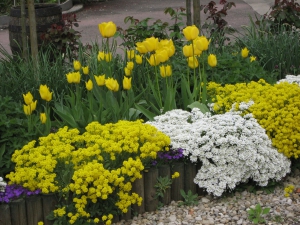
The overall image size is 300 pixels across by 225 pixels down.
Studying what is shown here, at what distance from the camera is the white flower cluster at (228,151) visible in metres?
4.05

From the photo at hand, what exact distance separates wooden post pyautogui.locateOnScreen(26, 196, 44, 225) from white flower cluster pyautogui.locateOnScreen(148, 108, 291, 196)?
1005mm

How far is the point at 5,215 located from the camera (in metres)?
3.58

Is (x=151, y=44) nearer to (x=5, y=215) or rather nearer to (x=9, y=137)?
(x=9, y=137)

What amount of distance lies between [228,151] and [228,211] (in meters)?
0.42

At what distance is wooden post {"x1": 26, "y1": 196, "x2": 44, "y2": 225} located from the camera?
362 cm

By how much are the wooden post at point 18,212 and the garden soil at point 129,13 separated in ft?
27.8

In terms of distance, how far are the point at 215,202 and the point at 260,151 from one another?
48 cm

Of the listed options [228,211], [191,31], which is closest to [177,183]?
[228,211]

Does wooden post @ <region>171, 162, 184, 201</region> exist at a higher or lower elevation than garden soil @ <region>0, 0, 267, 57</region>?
higher

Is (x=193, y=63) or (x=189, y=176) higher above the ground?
(x=193, y=63)

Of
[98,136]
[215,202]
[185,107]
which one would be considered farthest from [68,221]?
[185,107]

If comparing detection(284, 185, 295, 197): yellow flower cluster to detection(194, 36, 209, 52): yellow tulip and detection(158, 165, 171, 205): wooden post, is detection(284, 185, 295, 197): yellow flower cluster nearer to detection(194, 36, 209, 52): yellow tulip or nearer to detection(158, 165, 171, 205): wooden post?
detection(158, 165, 171, 205): wooden post

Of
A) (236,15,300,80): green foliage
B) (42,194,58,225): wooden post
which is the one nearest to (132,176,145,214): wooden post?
(42,194,58,225): wooden post

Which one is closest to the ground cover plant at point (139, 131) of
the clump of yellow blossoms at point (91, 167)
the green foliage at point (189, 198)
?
the clump of yellow blossoms at point (91, 167)
